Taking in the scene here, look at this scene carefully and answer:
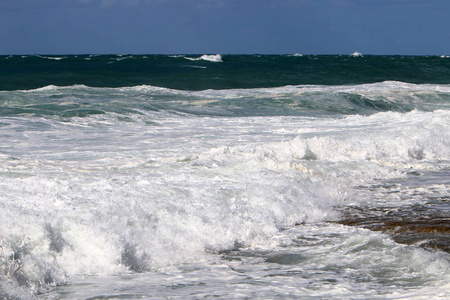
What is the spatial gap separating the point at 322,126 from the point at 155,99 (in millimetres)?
9371

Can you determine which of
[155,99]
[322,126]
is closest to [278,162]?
[322,126]

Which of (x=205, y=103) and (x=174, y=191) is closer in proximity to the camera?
(x=174, y=191)

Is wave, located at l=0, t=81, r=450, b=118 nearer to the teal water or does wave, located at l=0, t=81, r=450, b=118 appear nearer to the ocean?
the ocean

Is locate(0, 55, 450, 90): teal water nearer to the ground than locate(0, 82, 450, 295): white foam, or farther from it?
farther from it

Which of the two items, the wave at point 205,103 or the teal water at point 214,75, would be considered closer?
the wave at point 205,103

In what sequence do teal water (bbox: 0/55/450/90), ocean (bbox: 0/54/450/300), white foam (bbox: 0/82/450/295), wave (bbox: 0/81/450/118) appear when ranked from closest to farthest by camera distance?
ocean (bbox: 0/54/450/300) < white foam (bbox: 0/82/450/295) < wave (bbox: 0/81/450/118) < teal water (bbox: 0/55/450/90)

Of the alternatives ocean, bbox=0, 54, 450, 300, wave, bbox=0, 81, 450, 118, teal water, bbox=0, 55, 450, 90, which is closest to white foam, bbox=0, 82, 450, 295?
ocean, bbox=0, 54, 450, 300

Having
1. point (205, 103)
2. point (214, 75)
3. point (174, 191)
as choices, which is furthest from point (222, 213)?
point (214, 75)

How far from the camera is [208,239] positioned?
17.9 feet

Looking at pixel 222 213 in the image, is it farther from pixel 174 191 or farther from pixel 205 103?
pixel 205 103

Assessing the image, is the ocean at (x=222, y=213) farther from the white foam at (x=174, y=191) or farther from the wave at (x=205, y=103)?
the wave at (x=205, y=103)

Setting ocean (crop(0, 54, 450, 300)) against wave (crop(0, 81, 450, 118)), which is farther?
wave (crop(0, 81, 450, 118))

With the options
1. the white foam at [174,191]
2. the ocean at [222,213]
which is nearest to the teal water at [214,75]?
the ocean at [222,213]

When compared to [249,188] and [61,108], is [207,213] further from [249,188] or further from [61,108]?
[61,108]
